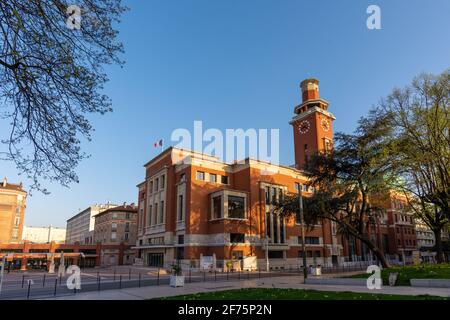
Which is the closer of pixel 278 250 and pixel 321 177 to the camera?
pixel 321 177

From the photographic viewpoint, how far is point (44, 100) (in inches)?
343

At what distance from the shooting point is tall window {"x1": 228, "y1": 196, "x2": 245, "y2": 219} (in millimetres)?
49125

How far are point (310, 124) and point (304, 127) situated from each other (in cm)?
194

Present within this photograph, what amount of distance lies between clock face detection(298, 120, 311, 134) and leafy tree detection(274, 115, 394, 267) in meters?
37.1

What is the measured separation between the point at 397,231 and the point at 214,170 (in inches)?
2292

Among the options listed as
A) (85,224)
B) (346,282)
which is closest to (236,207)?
(346,282)

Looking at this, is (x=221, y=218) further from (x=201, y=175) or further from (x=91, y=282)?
(x=91, y=282)

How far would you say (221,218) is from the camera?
47812 mm

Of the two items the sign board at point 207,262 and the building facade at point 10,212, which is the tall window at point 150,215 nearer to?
the sign board at point 207,262

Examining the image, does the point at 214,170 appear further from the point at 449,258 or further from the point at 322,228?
the point at 449,258

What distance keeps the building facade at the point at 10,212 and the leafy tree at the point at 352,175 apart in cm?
7734

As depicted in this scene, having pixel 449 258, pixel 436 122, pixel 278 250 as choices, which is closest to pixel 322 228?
pixel 278 250

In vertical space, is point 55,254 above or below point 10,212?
below

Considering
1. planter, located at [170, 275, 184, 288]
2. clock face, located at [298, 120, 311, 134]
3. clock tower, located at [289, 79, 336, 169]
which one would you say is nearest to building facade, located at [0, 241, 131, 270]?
clock tower, located at [289, 79, 336, 169]
